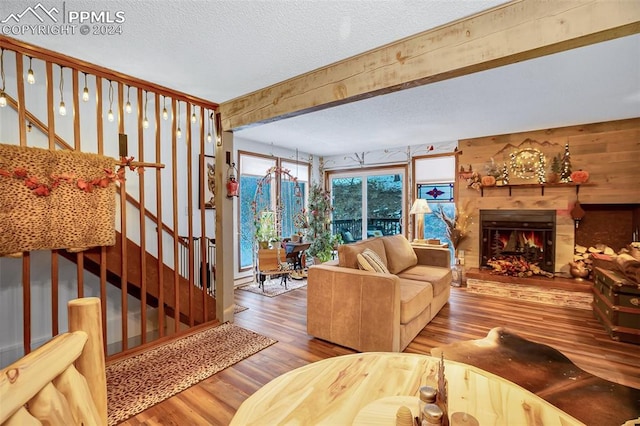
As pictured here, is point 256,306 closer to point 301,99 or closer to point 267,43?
point 301,99

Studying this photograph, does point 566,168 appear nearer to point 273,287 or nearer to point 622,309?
point 622,309

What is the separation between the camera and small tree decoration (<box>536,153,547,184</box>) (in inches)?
192

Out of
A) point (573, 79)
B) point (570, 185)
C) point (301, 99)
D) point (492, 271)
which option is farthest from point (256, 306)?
point (570, 185)

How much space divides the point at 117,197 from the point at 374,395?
2.76 metres

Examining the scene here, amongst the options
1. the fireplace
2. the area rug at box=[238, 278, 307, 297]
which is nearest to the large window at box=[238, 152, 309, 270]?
the area rug at box=[238, 278, 307, 297]

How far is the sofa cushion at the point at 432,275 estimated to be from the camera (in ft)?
11.5

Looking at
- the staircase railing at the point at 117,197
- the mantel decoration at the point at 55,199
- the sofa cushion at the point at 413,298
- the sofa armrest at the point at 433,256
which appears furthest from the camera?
the sofa armrest at the point at 433,256

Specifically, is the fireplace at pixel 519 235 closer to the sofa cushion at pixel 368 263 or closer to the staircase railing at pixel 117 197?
the sofa cushion at pixel 368 263

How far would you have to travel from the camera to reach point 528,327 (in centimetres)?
326

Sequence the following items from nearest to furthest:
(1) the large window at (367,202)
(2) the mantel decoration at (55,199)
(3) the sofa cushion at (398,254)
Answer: (2) the mantel decoration at (55,199), (3) the sofa cushion at (398,254), (1) the large window at (367,202)

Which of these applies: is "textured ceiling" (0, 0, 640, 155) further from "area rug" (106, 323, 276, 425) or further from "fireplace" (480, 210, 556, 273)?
"area rug" (106, 323, 276, 425)

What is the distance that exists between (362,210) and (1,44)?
5911 mm

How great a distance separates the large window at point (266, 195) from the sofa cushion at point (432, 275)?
104 inches
